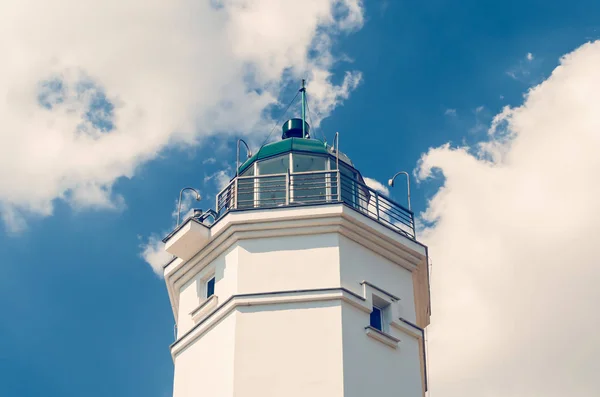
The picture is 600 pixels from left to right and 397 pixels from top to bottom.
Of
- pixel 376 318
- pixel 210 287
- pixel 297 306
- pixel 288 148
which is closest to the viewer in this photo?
pixel 297 306

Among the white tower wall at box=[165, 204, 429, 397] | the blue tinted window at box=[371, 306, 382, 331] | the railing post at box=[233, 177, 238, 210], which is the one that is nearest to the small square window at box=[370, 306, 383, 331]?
the blue tinted window at box=[371, 306, 382, 331]

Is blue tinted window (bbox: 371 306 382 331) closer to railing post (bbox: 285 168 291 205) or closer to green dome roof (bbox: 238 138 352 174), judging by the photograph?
railing post (bbox: 285 168 291 205)

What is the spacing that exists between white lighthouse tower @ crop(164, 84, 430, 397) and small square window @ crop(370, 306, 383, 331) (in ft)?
0.16

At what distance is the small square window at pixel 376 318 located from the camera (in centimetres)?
2273

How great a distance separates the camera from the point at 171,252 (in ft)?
79.0

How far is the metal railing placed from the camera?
2397 centimetres

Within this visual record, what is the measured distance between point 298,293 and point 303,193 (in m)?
3.24

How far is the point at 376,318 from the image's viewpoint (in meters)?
22.9

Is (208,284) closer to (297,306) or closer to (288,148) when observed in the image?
(297,306)

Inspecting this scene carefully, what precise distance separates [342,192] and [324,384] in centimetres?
548

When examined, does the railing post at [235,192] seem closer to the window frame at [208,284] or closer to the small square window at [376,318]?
the window frame at [208,284]

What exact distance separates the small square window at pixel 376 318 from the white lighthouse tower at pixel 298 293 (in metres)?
0.05

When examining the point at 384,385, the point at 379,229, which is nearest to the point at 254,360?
the point at 384,385

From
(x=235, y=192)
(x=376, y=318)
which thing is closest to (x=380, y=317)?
(x=376, y=318)
